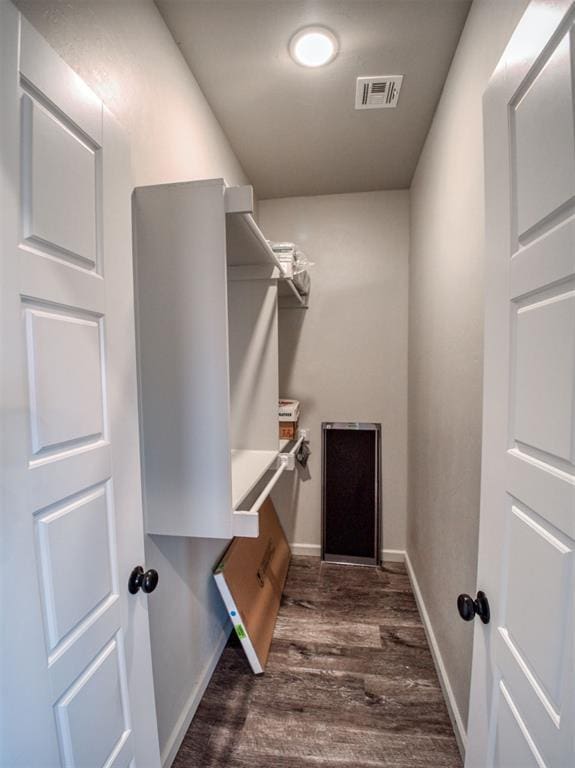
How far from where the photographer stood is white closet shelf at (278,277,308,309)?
218 centimetres

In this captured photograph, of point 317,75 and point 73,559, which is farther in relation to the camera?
point 317,75

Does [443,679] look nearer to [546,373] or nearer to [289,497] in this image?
[289,497]

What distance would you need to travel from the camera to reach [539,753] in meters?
0.59

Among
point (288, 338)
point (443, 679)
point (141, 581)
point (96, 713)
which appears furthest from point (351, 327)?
point (96, 713)

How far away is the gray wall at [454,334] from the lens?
3.93 feet

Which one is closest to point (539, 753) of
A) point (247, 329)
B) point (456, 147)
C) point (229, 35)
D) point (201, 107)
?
point (247, 329)

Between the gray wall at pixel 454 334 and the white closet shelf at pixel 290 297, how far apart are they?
29.5 inches

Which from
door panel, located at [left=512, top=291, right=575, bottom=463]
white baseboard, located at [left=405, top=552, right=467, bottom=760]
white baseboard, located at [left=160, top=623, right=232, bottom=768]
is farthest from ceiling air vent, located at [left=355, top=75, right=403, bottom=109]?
white baseboard, located at [left=160, top=623, right=232, bottom=768]

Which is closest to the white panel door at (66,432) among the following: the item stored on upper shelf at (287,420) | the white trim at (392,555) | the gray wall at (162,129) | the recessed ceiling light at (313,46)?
the gray wall at (162,129)

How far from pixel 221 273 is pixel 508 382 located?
781 mm

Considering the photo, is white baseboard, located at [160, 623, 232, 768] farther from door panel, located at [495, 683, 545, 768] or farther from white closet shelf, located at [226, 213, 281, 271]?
white closet shelf, located at [226, 213, 281, 271]

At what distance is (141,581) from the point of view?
0.94 metres

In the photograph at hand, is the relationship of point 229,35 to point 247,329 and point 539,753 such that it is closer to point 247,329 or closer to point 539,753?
point 247,329

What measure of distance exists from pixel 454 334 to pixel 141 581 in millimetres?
1367
